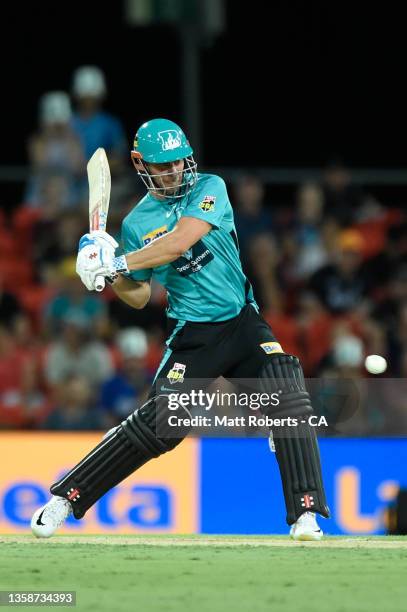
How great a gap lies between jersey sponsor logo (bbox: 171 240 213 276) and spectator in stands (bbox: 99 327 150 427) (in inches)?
161

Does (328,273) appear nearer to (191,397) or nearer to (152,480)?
A: (152,480)

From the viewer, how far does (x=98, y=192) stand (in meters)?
6.80

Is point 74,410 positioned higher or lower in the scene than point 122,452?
higher

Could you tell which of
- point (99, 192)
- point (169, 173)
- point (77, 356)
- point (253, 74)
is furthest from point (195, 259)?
point (253, 74)

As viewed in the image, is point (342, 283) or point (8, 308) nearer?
point (342, 283)

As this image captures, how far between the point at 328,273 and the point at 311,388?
4.46 m

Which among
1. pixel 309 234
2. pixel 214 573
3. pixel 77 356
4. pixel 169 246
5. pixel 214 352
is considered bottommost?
pixel 214 573

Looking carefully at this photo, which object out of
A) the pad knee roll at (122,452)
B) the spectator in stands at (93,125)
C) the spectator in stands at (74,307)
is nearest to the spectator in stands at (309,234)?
the spectator in stands at (93,125)

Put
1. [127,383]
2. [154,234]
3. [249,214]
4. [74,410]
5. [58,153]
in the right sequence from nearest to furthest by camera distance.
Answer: [154,234] → [74,410] → [127,383] → [249,214] → [58,153]

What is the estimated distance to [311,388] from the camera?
7.22 m

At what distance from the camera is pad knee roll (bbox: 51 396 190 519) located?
6.48m

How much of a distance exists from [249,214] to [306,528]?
19.7 feet

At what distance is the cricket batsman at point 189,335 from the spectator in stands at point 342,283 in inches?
192

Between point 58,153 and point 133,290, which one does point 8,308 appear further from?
point 133,290
